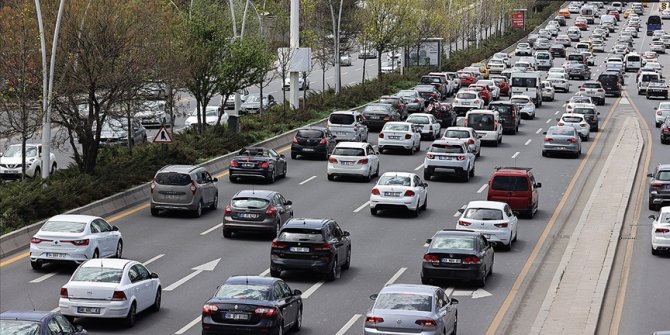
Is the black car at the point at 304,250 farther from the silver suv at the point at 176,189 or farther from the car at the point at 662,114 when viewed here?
the car at the point at 662,114

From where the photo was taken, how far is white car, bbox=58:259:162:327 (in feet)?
84.7

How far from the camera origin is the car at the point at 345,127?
60500mm

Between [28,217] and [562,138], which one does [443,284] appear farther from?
[562,138]

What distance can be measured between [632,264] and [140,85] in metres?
19.8

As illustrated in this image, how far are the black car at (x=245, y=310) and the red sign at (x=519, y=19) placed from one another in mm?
136575

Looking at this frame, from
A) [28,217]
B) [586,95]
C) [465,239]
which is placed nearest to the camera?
[465,239]

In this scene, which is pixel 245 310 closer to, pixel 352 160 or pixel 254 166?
pixel 254 166

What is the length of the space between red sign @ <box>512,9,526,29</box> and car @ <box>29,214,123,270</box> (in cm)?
13005

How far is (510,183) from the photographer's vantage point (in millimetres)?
42938

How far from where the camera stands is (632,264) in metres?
35.9

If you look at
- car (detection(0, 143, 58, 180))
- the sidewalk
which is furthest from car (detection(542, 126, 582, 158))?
car (detection(0, 143, 58, 180))

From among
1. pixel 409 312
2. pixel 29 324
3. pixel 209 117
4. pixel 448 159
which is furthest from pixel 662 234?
pixel 209 117

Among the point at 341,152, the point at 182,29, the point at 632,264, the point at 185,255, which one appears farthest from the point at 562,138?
the point at 185,255

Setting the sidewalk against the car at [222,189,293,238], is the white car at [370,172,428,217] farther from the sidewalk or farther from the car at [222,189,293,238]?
the car at [222,189,293,238]
